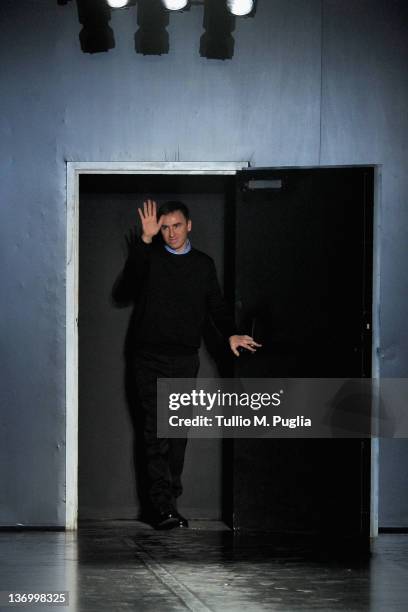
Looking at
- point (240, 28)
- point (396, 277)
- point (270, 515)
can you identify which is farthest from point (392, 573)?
point (240, 28)

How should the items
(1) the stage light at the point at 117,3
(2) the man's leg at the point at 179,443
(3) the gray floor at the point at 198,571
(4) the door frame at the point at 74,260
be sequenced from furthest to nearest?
1. (2) the man's leg at the point at 179,443
2. (4) the door frame at the point at 74,260
3. (1) the stage light at the point at 117,3
4. (3) the gray floor at the point at 198,571

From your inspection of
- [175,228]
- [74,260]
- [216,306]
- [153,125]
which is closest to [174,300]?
[216,306]

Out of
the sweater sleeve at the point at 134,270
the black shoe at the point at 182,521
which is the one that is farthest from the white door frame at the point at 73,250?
the black shoe at the point at 182,521

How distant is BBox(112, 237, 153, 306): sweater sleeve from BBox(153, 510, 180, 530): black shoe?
49.0 inches

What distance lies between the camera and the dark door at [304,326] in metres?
5.92

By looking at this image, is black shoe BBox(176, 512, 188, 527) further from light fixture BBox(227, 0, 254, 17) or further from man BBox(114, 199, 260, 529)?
light fixture BBox(227, 0, 254, 17)

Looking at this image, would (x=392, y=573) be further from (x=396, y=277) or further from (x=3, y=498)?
(x=3, y=498)

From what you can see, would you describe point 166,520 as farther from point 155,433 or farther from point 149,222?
point 149,222

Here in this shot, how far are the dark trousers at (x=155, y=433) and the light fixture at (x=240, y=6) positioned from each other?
1886 mm

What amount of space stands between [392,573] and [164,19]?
313 cm

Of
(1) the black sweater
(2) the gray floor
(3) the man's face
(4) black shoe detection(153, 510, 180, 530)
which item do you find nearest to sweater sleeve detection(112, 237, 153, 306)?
(1) the black sweater

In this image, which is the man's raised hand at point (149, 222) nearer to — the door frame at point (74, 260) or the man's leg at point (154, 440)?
the door frame at point (74, 260)

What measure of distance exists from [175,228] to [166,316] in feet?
1.60

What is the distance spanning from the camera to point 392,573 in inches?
196
